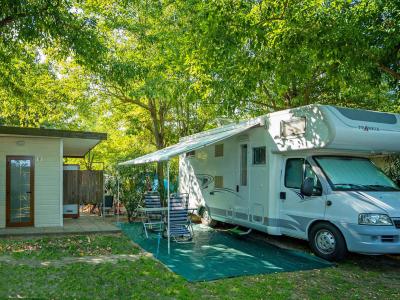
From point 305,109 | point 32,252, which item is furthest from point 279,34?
point 32,252

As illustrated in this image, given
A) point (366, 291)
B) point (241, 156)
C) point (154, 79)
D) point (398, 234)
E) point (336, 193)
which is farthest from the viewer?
point (154, 79)

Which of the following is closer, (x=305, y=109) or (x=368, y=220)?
(x=368, y=220)

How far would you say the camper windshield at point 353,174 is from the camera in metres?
7.47

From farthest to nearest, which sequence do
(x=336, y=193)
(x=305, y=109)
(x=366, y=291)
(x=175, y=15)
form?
(x=175, y=15)
(x=305, y=109)
(x=336, y=193)
(x=366, y=291)

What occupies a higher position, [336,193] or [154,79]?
[154,79]

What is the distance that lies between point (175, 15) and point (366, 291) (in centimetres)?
1197

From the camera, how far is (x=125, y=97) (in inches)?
716

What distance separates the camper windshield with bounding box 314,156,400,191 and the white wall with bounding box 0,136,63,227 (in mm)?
7327

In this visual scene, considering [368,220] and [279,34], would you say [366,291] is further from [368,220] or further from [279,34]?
[279,34]

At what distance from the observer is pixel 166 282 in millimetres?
5871

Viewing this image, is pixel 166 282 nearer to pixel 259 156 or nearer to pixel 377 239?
pixel 377 239

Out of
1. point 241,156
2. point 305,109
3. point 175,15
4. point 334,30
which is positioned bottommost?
point 241,156

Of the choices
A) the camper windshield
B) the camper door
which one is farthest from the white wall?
the camper windshield

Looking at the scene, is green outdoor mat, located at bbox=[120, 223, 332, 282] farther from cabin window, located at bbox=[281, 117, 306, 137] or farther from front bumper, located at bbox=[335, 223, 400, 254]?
cabin window, located at bbox=[281, 117, 306, 137]
